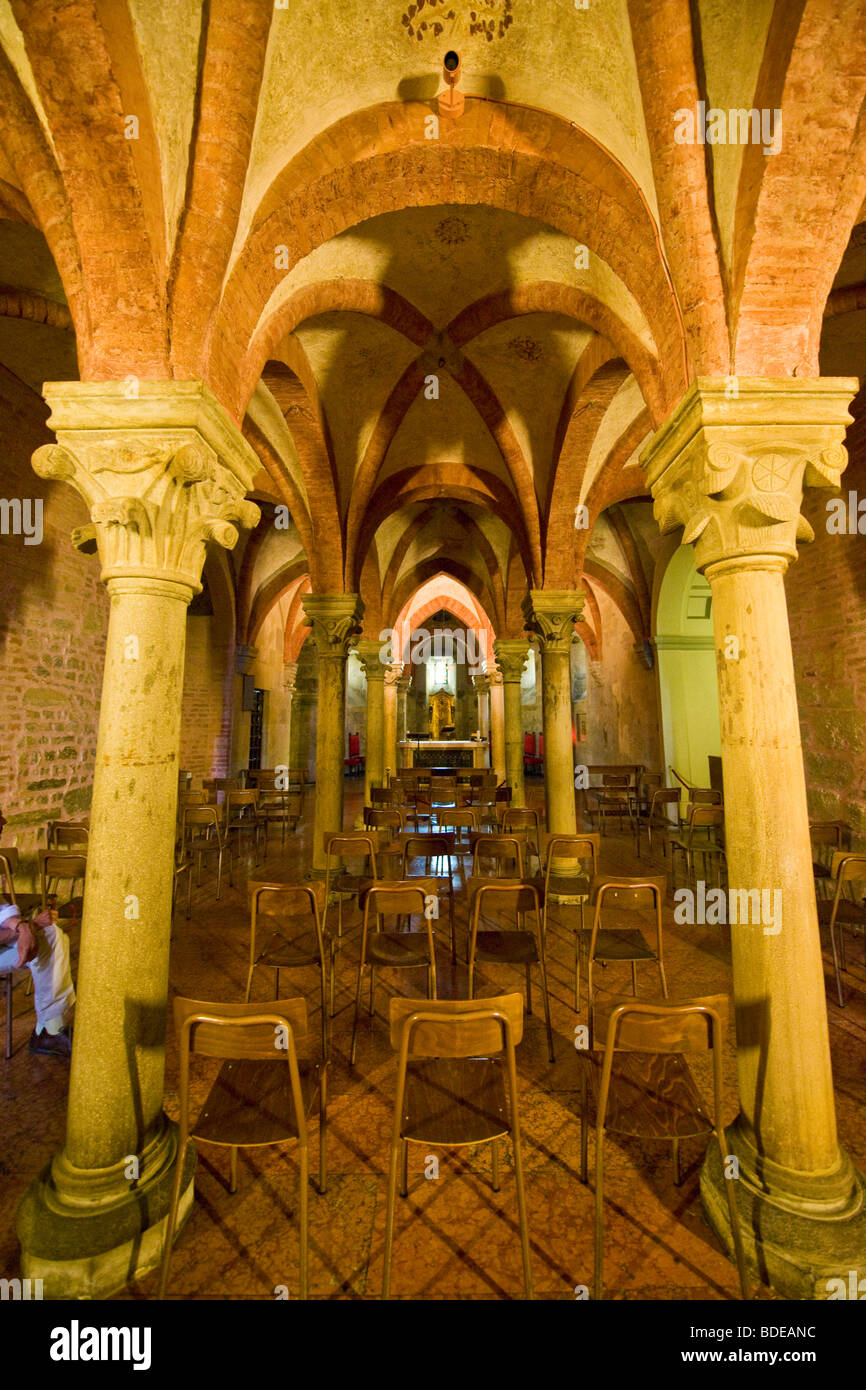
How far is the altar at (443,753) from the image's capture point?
700 inches

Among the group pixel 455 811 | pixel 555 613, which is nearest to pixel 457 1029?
pixel 455 811

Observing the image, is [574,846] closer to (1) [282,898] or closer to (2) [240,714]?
(1) [282,898]

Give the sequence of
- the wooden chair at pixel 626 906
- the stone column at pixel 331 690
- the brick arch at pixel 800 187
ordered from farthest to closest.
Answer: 1. the stone column at pixel 331 690
2. the wooden chair at pixel 626 906
3. the brick arch at pixel 800 187

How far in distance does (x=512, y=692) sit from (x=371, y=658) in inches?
115

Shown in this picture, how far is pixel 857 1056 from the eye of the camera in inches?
128

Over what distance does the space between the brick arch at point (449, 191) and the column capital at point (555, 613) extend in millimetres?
4072

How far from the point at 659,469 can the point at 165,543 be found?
248 cm

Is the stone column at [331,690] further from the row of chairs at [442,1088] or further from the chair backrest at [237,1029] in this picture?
the chair backrest at [237,1029]

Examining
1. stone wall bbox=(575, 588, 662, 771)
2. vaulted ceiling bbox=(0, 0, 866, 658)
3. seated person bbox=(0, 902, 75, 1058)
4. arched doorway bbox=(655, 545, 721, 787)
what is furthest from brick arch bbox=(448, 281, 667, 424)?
stone wall bbox=(575, 588, 662, 771)

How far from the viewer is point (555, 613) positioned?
24.8 ft

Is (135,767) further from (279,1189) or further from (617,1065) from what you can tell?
(617,1065)

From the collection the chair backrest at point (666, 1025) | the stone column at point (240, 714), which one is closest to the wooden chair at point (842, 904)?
the chair backrest at point (666, 1025)
